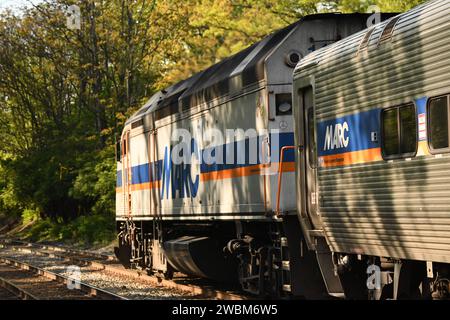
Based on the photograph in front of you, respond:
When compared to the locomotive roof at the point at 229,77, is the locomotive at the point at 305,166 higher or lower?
lower

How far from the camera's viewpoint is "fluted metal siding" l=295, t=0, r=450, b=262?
8820 millimetres

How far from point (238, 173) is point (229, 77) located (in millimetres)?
1638

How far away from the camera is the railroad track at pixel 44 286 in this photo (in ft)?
56.6

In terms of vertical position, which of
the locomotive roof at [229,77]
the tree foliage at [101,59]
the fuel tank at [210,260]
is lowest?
the fuel tank at [210,260]

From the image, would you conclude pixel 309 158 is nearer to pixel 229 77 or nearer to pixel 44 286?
pixel 229 77

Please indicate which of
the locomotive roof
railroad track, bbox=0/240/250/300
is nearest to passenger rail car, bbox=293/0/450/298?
the locomotive roof

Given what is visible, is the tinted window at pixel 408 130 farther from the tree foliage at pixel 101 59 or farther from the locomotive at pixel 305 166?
the tree foliage at pixel 101 59

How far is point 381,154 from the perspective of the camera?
391 inches

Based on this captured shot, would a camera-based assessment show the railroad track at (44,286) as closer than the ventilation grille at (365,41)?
No

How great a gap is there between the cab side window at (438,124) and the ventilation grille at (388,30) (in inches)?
49.8

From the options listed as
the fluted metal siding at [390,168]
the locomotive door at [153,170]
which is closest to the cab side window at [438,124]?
the fluted metal siding at [390,168]

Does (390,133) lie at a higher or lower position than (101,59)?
lower

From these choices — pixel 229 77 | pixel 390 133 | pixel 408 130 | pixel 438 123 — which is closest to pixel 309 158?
pixel 390 133
